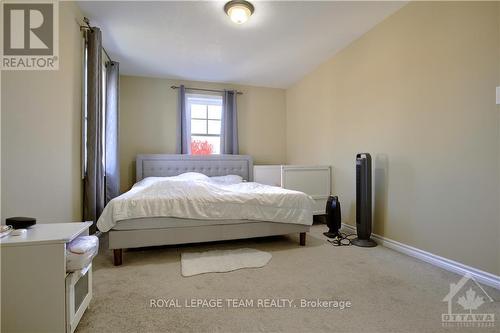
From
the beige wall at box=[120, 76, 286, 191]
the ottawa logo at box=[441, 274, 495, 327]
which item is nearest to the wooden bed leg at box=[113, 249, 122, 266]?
the beige wall at box=[120, 76, 286, 191]

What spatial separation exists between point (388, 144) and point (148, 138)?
3.92 metres

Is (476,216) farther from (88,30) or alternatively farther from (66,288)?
(88,30)

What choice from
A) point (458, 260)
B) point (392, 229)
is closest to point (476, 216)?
point (458, 260)

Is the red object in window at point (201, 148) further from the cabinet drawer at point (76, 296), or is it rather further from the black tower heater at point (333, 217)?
the cabinet drawer at point (76, 296)

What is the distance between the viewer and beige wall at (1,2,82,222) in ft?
5.67

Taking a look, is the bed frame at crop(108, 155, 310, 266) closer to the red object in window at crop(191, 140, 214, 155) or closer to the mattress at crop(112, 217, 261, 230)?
the mattress at crop(112, 217, 261, 230)

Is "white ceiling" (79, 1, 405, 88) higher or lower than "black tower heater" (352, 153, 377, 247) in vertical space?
higher

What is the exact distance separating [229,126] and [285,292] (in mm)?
3625

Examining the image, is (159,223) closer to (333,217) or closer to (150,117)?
(333,217)

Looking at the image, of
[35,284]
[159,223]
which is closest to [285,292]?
[159,223]

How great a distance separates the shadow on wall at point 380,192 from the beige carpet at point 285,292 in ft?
1.21

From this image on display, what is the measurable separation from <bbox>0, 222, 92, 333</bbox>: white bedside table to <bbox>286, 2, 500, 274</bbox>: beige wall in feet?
9.55

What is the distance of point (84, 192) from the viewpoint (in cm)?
269

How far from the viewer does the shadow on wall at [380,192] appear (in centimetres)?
288
